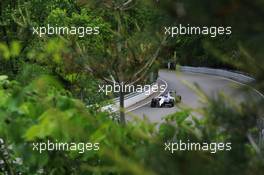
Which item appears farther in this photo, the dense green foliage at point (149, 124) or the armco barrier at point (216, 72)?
the armco barrier at point (216, 72)

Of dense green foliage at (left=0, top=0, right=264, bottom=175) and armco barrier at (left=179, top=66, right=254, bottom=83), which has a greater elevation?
dense green foliage at (left=0, top=0, right=264, bottom=175)

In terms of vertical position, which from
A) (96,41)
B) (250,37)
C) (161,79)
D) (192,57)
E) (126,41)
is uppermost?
(250,37)

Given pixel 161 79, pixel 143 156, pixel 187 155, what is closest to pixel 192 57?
pixel 143 156

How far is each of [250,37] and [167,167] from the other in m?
0.66

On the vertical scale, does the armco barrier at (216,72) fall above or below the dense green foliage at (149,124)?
below

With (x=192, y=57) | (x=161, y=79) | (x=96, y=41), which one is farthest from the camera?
(x=161, y=79)

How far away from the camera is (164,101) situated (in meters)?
35.3

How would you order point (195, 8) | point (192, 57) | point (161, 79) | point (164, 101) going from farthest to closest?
point (161, 79) < point (164, 101) < point (192, 57) < point (195, 8)

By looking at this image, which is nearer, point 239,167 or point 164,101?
point 239,167

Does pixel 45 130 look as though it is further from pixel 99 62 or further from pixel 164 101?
pixel 164 101

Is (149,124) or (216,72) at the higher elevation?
(149,124)

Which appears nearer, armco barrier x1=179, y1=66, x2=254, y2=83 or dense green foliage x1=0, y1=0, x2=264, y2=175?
dense green foliage x1=0, y1=0, x2=264, y2=175

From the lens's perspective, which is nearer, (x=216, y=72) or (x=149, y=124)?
(x=149, y=124)

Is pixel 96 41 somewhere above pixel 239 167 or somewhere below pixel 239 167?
below
